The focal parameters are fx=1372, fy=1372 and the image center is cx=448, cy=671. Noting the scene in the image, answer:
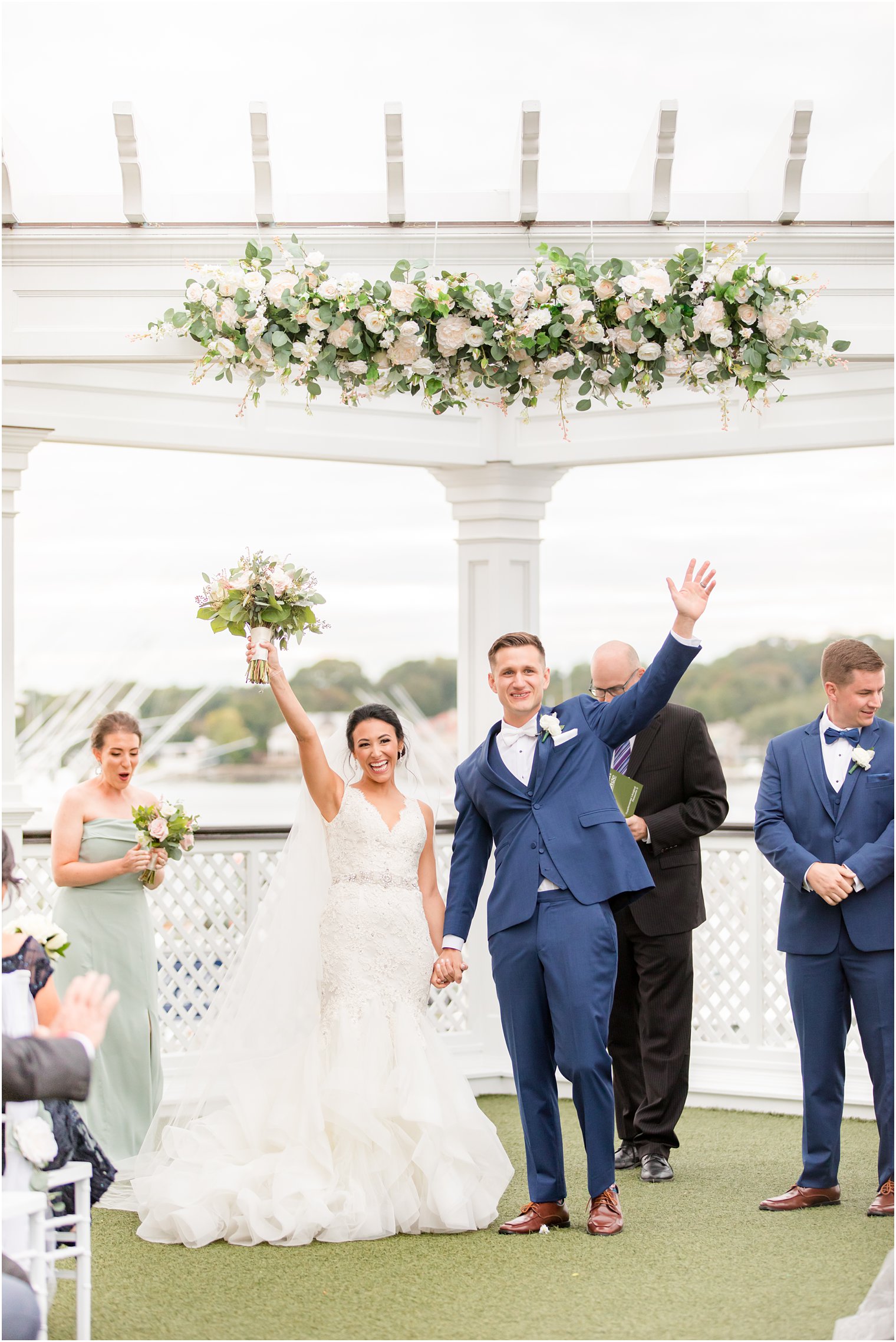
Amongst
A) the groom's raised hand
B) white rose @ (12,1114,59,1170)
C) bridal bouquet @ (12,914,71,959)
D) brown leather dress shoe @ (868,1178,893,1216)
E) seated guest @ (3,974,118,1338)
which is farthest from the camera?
brown leather dress shoe @ (868,1178,893,1216)

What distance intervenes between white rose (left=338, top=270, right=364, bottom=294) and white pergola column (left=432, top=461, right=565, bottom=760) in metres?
2.18

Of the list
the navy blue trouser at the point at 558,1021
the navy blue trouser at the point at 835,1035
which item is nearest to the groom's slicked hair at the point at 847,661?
the navy blue trouser at the point at 835,1035

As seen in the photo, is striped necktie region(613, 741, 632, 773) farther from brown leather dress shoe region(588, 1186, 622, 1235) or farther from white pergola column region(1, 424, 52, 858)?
white pergola column region(1, 424, 52, 858)

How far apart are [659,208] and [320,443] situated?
1.97 m

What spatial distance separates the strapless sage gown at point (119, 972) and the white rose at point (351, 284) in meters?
2.17

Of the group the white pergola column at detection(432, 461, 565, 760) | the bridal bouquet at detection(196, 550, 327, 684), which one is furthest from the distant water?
the bridal bouquet at detection(196, 550, 327, 684)

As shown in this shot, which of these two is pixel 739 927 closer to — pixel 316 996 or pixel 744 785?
pixel 316 996

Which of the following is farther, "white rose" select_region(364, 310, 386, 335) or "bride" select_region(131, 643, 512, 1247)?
"white rose" select_region(364, 310, 386, 335)

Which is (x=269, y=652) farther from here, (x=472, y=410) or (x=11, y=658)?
(x=472, y=410)

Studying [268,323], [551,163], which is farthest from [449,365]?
[551,163]

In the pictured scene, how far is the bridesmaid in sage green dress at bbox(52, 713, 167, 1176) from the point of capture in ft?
16.9

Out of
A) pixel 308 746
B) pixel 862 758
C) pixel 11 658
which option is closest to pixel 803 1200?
pixel 862 758

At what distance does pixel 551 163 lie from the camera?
223 inches

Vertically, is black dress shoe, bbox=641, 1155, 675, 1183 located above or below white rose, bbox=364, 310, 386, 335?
below
